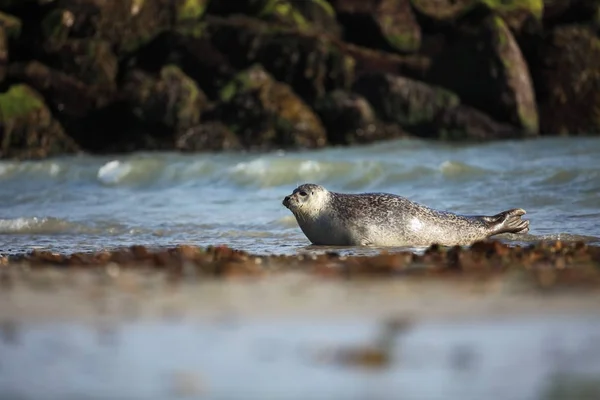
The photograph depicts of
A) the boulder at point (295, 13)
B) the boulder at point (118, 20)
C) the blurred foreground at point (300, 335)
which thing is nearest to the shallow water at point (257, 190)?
the blurred foreground at point (300, 335)

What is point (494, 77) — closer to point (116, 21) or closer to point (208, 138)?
point (208, 138)

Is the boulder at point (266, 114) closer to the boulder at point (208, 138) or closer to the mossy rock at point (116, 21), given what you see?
the boulder at point (208, 138)

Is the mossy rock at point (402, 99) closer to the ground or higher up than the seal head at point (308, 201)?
higher up

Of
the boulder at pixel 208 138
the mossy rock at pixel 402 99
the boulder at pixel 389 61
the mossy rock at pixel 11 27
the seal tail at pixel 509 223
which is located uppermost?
the mossy rock at pixel 11 27

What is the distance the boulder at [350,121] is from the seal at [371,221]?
45.1ft

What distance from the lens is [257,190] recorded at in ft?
51.4

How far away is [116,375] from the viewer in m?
3.41

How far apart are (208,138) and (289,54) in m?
2.59

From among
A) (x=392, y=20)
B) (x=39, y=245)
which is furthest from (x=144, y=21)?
(x=39, y=245)

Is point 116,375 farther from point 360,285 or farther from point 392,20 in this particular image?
point 392,20

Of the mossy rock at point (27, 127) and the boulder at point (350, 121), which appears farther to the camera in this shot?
the mossy rock at point (27, 127)

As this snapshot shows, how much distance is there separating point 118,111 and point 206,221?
12.7 m

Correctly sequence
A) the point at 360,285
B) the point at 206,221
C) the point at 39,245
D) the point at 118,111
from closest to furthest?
the point at 360,285 → the point at 39,245 → the point at 206,221 → the point at 118,111

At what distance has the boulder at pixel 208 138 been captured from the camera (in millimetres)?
23375
